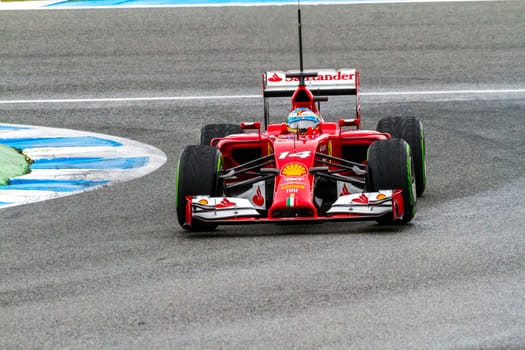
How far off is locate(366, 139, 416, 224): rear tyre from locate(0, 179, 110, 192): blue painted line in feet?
11.5

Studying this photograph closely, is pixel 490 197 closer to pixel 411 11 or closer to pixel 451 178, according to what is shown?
pixel 451 178

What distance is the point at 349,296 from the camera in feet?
22.8

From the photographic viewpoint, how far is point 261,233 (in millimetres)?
9047

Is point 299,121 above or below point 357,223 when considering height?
above

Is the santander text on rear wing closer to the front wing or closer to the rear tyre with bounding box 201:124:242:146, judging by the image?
the rear tyre with bounding box 201:124:242:146

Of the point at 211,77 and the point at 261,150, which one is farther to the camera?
the point at 211,77

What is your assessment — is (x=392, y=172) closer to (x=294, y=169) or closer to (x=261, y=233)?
(x=294, y=169)

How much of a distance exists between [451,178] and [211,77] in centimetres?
699

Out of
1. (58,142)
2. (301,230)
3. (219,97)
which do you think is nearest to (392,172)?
(301,230)

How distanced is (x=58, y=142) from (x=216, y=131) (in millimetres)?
3491

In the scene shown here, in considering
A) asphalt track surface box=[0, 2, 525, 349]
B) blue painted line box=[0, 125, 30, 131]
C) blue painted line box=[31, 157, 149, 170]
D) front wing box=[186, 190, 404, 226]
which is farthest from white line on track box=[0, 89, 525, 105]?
front wing box=[186, 190, 404, 226]

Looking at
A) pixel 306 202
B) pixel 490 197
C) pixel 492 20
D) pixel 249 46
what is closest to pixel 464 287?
pixel 306 202

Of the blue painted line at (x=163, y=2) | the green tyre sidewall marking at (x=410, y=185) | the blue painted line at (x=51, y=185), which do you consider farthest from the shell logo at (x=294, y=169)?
the blue painted line at (x=163, y=2)

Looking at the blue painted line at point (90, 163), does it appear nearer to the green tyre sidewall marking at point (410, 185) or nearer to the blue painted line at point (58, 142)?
the blue painted line at point (58, 142)
